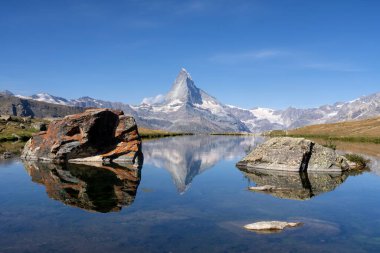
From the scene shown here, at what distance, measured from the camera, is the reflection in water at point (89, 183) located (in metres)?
38.5

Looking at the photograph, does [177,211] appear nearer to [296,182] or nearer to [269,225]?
[269,225]

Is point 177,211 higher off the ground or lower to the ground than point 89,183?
lower

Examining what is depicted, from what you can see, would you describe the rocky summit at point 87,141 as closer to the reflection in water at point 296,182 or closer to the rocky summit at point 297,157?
the reflection in water at point 296,182

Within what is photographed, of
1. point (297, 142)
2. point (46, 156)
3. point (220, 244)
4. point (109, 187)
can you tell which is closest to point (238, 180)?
point (297, 142)

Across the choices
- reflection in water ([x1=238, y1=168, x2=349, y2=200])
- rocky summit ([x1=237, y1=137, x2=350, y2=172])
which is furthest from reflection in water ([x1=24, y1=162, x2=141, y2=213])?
rocky summit ([x1=237, y1=137, x2=350, y2=172])

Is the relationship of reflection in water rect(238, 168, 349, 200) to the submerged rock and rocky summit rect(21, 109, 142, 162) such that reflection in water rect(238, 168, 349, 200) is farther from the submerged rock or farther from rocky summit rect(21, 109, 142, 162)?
rocky summit rect(21, 109, 142, 162)

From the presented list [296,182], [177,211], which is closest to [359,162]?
[296,182]

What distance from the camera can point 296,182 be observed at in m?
51.5

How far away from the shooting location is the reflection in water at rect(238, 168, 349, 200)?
146 feet

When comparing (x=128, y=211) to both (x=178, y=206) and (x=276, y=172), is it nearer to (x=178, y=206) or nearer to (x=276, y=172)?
(x=178, y=206)

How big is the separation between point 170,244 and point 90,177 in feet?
98.0

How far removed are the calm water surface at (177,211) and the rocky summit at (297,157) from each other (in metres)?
3.34

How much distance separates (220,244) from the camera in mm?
26297

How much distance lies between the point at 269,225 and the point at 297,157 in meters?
33.0
